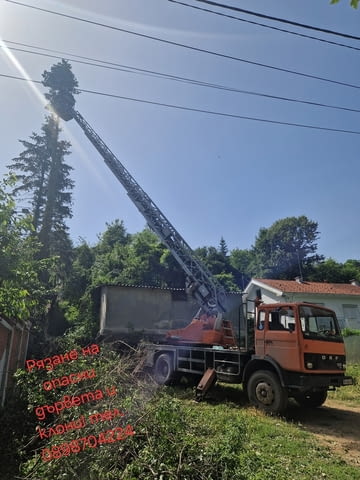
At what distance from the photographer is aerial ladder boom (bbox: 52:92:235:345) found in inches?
439

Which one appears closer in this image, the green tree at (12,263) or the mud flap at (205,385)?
the green tree at (12,263)

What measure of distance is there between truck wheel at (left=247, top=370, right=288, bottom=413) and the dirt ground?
50 cm

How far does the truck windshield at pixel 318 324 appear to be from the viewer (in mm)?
7820

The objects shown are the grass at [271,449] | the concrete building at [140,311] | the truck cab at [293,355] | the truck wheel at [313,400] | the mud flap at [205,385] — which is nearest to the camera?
the grass at [271,449]

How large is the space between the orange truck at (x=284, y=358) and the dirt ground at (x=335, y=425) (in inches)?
16.7

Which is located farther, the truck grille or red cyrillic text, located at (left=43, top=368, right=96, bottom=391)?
the truck grille

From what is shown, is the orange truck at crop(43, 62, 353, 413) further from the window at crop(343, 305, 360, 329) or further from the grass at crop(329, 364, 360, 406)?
the window at crop(343, 305, 360, 329)

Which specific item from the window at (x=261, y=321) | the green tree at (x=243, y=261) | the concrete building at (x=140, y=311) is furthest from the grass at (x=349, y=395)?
the green tree at (x=243, y=261)

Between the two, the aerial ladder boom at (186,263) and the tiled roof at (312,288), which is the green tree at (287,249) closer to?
the tiled roof at (312,288)

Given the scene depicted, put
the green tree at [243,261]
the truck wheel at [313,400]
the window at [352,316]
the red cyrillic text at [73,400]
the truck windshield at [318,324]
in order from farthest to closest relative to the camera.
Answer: the green tree at [243,261], the window at [352,316], the truck wheel at [313,400], the truck windshield at [318,324], the red cyrillic text at [73,400]

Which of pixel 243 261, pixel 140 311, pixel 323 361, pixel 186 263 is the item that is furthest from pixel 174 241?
pixel 243 261

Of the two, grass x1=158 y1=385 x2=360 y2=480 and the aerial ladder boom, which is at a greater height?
the aerial ladder boom

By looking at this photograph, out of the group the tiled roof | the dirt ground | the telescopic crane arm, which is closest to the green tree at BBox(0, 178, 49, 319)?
the dirt ground

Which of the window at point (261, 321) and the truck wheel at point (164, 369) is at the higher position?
the window at point (261, 321)
